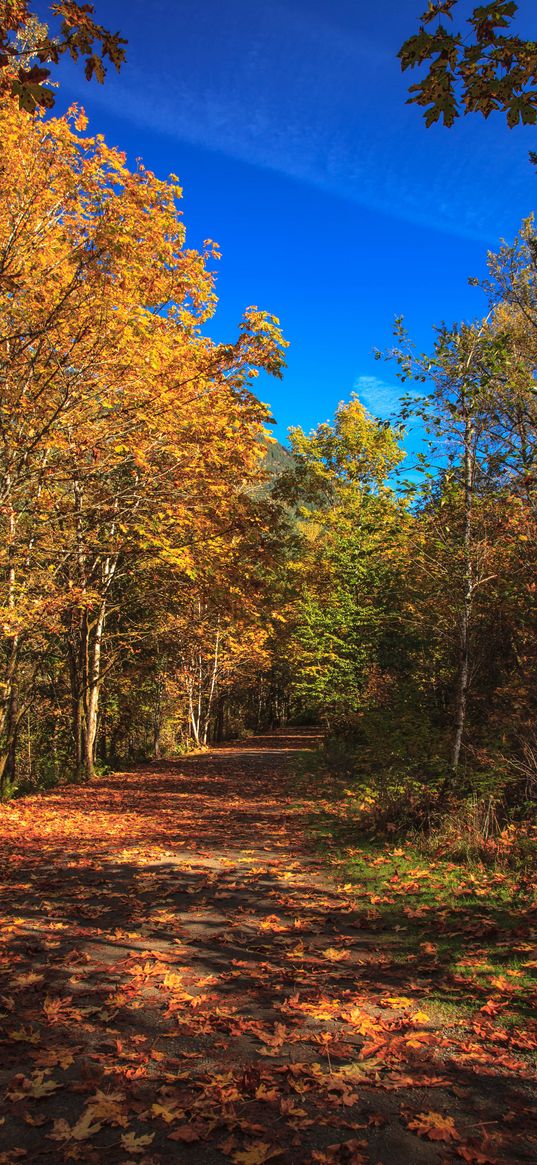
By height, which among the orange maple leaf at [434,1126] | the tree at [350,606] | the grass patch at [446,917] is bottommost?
the grass patch at [446,917]

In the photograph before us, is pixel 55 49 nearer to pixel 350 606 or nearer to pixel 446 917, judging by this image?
pixel 446 917

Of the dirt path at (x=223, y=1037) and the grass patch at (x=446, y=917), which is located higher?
the dirt path at (x=223, y=1037)

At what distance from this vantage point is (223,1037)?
366 cm

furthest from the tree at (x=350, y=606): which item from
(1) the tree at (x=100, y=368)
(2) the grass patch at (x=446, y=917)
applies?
(2) the grass patch at (x=446, y=917)

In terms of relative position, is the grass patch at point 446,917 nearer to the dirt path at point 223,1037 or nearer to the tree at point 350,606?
the dirt path at point 223,1037

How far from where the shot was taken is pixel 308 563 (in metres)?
27.2

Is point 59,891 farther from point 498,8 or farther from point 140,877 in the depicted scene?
point 498,8

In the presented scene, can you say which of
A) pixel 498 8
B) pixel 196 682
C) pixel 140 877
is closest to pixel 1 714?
pixel 140 877

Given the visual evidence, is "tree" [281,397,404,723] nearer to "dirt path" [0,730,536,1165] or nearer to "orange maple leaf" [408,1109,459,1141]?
"dirt path" [0,730,536,1165]

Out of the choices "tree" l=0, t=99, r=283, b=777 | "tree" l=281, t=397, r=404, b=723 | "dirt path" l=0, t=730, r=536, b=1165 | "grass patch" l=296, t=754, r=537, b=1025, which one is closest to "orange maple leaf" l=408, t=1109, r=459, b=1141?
"dirt path" l=0, t=730, r=536, b=1165

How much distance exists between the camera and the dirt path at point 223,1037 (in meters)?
2.79

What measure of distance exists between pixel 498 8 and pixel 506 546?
7.81 metres

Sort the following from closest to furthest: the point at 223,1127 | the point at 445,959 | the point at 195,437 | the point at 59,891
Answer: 1. the point at 223,1127
2. the point at 445,959
3. the point at 59,891
4. the point at 195,437

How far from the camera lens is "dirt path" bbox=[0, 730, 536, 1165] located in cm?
279
